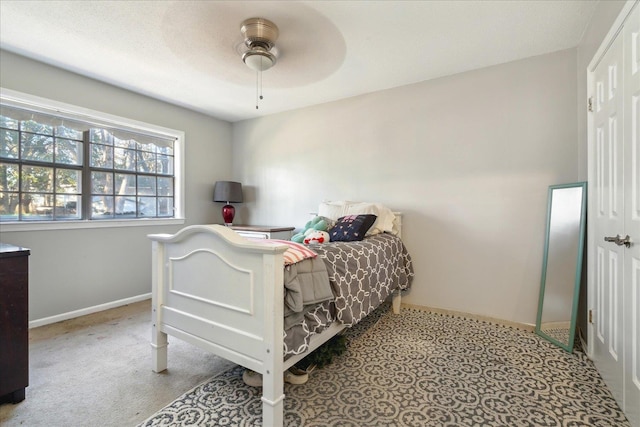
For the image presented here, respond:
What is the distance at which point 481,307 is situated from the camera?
106 inches

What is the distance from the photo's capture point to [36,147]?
2691mm

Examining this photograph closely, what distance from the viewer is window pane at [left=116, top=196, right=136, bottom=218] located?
3.28m

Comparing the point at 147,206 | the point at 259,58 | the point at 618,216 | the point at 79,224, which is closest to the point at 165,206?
the point at 147,206

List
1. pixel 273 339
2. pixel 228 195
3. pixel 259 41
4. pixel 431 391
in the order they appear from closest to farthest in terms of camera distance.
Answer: pixel 273 339, pixel 431 391, pixel 259 41, pixel 228 195

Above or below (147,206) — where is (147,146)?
above

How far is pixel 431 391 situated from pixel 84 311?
327 centimetres

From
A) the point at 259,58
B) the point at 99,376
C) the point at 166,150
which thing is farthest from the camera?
the point at 166,150

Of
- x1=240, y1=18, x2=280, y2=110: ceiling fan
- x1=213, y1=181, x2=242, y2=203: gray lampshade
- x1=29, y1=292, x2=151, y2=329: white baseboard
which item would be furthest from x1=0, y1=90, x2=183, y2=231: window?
x1=240, y1=18, x2=280, y2=110: ceiling fan

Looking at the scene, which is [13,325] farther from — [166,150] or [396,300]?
[396,300]

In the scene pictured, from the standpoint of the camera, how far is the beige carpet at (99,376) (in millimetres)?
1490

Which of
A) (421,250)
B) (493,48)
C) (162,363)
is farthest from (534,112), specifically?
(162,363)

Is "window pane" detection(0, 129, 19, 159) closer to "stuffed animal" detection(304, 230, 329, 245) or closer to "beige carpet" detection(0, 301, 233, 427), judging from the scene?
"beige carpet" detection(0, 301, 233, 427)

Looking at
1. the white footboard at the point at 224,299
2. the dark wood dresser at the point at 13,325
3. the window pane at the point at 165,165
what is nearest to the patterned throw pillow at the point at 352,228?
the white footboard at the point at 224,299

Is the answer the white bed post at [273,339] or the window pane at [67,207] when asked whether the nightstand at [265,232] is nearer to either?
the window pane at [67,207]
